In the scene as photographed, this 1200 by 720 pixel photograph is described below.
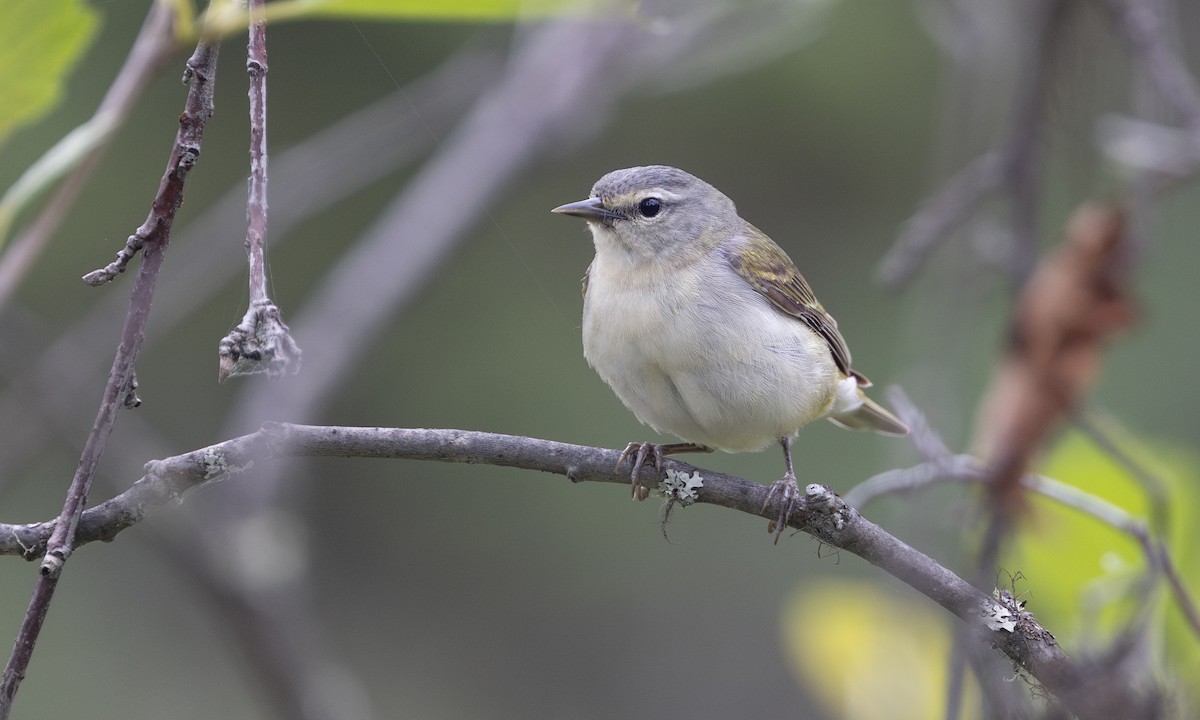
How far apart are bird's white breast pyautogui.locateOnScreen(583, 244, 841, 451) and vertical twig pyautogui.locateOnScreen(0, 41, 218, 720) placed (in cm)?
205

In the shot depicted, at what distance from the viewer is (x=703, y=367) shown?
3180 mm

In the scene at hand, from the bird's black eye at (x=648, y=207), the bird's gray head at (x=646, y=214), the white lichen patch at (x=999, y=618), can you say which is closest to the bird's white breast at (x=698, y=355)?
the bird's gray head at (x=646, y=214)

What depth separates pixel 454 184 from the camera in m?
5.29

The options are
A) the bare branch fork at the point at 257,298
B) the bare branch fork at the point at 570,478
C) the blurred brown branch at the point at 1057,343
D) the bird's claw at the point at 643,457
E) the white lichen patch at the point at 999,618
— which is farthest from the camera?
the bird's claw at the point at 643,457

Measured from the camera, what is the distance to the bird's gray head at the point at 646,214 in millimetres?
3588

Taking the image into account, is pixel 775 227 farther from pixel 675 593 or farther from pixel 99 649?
pixel 99 649

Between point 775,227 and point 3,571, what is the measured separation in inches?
217

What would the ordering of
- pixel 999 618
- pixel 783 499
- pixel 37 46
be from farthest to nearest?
1. pixel 783 499
2. pixel 999 618
3. pixel 37 46

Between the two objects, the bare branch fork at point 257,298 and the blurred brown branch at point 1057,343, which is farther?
the blurred brown branch at point 1057,343

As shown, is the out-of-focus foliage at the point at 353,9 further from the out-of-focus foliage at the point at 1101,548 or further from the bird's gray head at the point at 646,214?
the bird's gray head at the point at 646,214

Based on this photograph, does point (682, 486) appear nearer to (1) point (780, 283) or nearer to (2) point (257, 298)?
(2) point (257, 298)

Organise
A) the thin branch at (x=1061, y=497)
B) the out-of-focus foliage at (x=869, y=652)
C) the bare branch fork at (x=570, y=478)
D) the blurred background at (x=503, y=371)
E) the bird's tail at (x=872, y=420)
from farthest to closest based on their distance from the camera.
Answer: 1. the bird's tail at (x=872, y=420)
2. the blurred background at (x=503, y=371)
3. the out-of-focus foliage at (x=869, y=652)
4. the thin branch at (x=1061, y=497)
5. the bare branch fork at (x=570, y=478)

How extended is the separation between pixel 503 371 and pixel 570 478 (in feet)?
21.5

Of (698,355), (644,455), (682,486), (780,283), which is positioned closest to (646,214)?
(780,283)
